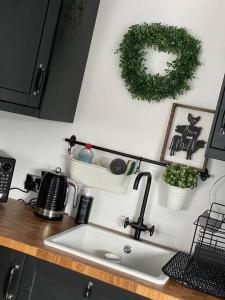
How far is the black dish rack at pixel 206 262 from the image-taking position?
1.68 meters

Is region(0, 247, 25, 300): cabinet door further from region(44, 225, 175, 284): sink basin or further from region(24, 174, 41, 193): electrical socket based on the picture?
region(24, 174, 41, 193): electrical socket

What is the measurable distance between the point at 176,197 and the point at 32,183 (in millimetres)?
844

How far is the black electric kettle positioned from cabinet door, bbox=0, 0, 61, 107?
1.29 ft

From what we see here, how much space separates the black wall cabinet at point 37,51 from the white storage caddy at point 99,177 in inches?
12.0

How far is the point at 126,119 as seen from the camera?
7.61 feet

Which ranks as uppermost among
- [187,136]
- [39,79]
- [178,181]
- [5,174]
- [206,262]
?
[39,79]

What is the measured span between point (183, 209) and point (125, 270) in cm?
61

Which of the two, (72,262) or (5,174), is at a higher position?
(5,174)

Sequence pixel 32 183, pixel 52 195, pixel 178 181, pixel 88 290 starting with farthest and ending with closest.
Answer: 1. pixel 32 183
2. pixel 52 195
3. pixel 178 181
4. pixel 88 290

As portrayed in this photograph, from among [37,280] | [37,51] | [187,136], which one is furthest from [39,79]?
[37,280]

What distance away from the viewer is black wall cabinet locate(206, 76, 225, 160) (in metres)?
1.80

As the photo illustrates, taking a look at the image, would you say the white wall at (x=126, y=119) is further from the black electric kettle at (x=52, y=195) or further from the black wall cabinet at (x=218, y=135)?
the black wall cabinet at (x=218, y=135)

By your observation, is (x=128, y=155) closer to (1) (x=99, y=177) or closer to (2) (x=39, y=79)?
(1) (x=99, y=177)

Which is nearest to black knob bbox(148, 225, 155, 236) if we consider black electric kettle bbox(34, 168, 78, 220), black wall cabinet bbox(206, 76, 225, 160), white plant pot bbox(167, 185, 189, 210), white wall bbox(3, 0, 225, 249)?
white wall bbox(3, 0, 225, 249)
